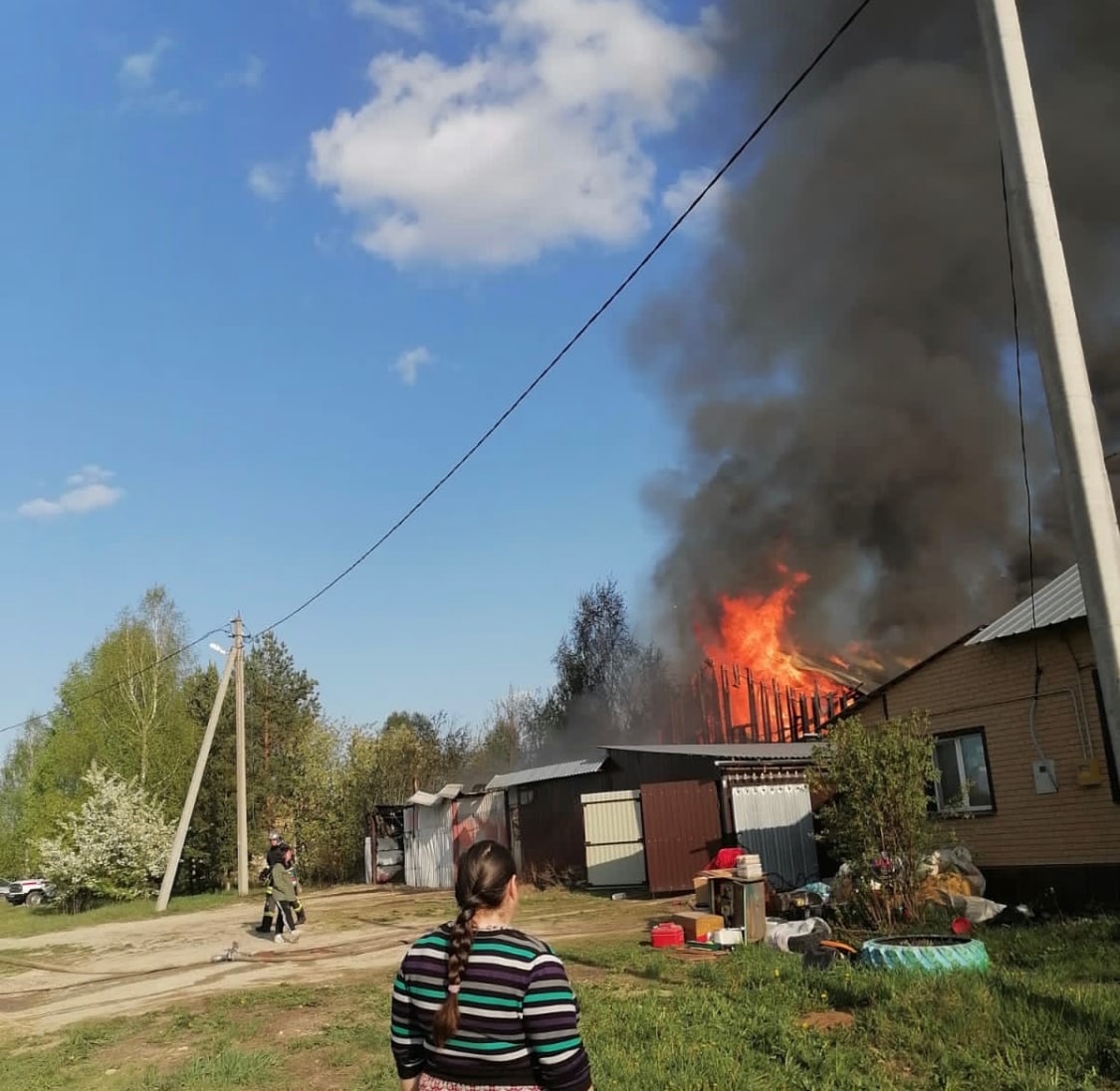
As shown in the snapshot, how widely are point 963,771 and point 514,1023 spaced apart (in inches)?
510

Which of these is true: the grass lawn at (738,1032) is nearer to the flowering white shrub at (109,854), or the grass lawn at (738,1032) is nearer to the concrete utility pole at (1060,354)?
the concrete utility pole at (1060,354)

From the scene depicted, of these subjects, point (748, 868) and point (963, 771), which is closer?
point (748, 868)

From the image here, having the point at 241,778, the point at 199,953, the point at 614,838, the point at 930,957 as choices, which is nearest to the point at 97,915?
the point at 241,778

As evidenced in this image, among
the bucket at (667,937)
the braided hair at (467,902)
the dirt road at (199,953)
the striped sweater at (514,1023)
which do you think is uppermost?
the braided hair at (467,902)

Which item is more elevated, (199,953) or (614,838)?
(614,838)

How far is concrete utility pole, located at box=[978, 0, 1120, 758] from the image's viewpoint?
5.04 metres

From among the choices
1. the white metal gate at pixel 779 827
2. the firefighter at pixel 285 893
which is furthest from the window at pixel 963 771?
the firefighter at pixel 285 893

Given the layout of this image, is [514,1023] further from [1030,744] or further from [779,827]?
[779,827]

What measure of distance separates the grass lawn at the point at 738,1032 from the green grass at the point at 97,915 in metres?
16.7

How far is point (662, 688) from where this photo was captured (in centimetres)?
4116

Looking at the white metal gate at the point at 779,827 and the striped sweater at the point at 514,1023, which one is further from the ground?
the striped sweater at the point at 514,1023

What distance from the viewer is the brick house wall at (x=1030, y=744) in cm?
1156

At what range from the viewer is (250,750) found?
34.6 meters

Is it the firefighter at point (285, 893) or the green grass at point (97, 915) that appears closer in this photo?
the firefighter at point (285, 893)
